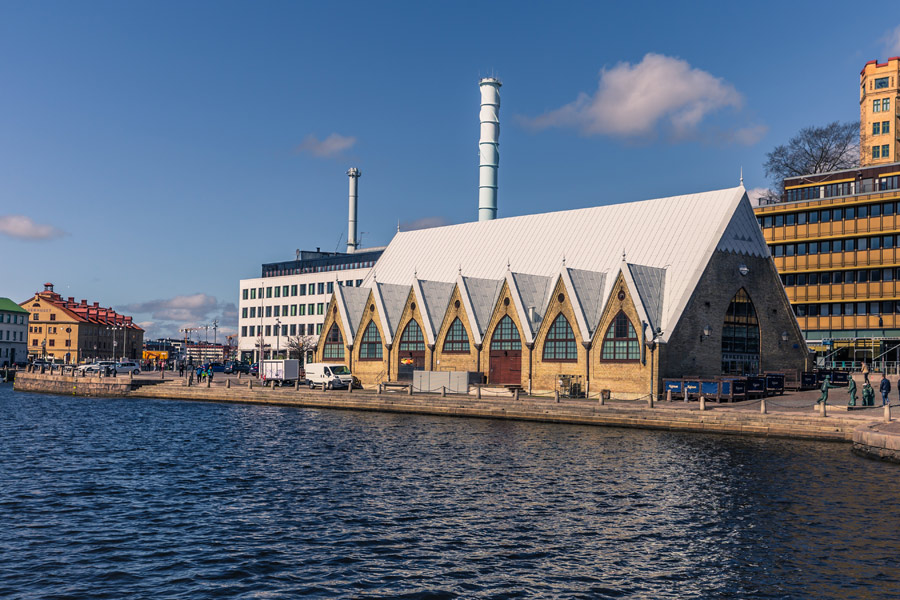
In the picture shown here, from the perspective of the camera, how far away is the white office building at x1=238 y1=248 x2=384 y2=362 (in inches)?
4825

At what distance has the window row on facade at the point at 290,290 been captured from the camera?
122 meters

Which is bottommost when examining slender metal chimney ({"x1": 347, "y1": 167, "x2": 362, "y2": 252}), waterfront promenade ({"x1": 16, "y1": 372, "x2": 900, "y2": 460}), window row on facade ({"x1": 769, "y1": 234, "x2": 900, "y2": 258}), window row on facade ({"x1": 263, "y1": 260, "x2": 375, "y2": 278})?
waterfront promenade ({"x1": 16, "y1": 372, "x2": 900, "y2": 460})

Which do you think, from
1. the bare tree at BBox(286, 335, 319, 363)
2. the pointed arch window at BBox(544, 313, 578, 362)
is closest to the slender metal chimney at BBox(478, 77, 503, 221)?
the bare tree at BBox(286, 335, 319, 363)

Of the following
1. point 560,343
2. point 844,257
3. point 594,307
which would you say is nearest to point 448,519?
point 560,343

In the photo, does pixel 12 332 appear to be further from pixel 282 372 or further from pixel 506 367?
pixel 506 367

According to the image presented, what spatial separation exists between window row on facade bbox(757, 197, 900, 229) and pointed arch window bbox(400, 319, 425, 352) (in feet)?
131

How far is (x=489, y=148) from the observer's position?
10788 centimetres

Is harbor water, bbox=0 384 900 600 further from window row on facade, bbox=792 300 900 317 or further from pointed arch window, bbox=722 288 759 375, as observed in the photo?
window row on facade, bbox=792 300 900 317

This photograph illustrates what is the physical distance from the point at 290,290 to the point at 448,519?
112 meters

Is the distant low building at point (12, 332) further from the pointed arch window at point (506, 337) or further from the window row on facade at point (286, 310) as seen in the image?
the pointed arch window at point (506, 337)

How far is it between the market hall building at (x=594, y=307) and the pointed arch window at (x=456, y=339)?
102 millimetres

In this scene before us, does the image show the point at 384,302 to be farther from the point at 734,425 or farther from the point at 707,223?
the point at 734,425

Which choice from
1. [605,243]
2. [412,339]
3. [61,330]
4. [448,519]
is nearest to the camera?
[448,519]

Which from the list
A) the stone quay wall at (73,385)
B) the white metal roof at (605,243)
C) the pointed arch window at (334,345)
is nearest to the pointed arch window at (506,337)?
the white metal roof at (605,243)
